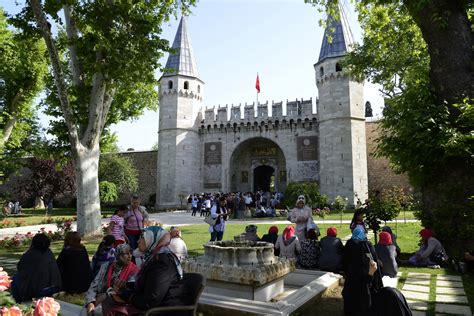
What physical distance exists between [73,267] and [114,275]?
2.14 meters

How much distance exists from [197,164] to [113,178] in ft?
27.6

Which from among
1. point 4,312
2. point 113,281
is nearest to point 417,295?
point 113,281

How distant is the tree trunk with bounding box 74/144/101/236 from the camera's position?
32.9 feet

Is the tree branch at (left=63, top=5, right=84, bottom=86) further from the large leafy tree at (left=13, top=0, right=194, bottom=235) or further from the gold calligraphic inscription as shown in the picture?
the gold calligraphic inscription

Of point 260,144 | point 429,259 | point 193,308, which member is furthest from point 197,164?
point 193,308

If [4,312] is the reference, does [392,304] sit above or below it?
below

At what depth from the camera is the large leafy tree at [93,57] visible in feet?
30.4

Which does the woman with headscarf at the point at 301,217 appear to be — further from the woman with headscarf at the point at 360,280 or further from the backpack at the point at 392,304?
the backpack at the point at 392,304

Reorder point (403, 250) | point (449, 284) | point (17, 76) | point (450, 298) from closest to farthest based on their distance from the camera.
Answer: point (450, 298), point (449, 284), point (403, 250), point (17, 76)

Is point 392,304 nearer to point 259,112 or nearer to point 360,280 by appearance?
point 360,280

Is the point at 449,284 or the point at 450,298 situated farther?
the point at 449,284

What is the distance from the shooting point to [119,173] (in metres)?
29.9

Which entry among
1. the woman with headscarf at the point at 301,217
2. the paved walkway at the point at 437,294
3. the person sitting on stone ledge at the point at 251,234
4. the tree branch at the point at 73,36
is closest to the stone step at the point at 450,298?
the paved walkway at the point at 437,294

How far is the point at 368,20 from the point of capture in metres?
13.1
